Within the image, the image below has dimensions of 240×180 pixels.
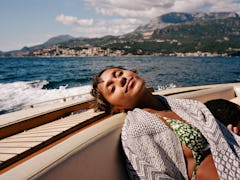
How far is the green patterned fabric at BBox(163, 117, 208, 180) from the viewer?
2078mm

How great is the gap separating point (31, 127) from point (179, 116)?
1.30 meters

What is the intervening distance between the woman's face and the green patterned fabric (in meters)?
0.36

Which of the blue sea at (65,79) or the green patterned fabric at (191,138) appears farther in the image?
the blue sea at (65,79)

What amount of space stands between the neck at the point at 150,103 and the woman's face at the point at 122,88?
0.07m

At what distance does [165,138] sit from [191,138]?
0.70 ft

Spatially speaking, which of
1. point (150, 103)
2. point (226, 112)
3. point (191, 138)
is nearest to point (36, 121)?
point (150, 103)

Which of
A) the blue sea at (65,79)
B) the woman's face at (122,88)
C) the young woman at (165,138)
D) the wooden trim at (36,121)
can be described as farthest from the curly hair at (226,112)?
the wooden trim at (36,121)

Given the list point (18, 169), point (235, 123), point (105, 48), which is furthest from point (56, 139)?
point (105, 48)

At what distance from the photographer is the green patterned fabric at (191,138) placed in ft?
6.82

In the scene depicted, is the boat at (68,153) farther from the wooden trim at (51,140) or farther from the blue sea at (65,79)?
the blue sea at (65,79)

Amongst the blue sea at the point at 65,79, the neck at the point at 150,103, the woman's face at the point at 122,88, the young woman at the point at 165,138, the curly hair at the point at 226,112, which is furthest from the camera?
the blue sea at the point at 65,79

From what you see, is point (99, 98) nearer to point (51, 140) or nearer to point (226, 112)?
point (51, 140)

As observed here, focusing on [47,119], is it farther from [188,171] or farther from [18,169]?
[18,169]

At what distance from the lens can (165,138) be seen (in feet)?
6.61
